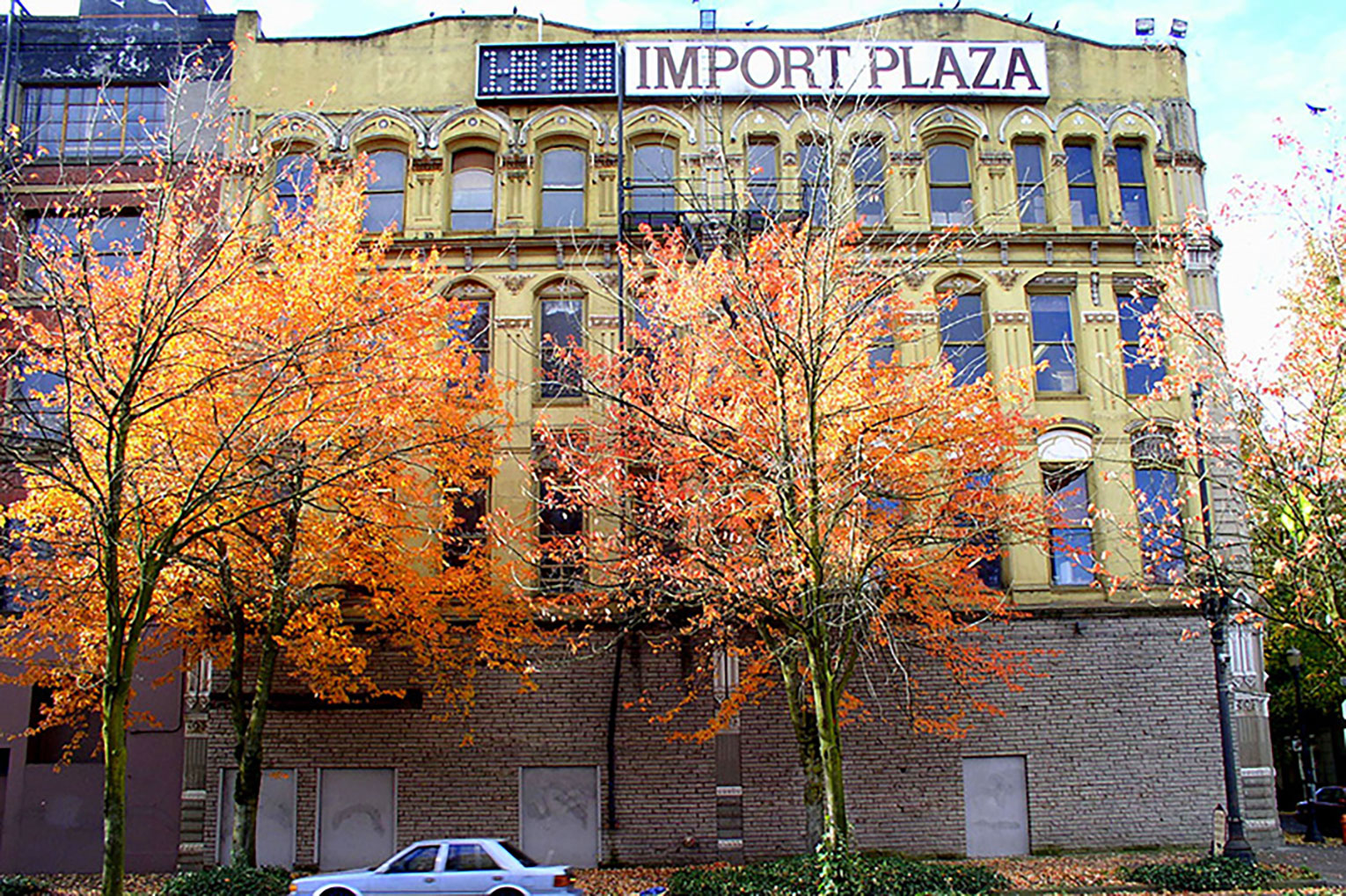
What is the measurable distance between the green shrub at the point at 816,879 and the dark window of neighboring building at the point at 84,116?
19.4 m

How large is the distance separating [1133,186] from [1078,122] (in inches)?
71.3

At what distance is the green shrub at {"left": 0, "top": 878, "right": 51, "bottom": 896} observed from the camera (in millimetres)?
16678

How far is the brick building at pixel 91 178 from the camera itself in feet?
71.3

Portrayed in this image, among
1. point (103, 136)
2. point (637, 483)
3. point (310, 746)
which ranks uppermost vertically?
point (103, 136)

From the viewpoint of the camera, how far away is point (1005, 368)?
22.9 metres

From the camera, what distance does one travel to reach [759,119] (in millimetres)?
24562

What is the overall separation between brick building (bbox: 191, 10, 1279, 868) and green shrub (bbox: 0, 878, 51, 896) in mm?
4073

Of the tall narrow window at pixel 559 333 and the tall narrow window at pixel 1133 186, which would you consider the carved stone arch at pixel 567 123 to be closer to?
the tall narrow window at pixel 559 333

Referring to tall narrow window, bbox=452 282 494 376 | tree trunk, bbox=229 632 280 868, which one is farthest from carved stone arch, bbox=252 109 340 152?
tree trunk, bbox=229 632 280 868

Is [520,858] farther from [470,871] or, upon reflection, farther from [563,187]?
[563,187]

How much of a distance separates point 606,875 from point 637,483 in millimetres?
7156

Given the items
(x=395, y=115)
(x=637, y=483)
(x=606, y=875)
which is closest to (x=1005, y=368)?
(x=637, y=483)

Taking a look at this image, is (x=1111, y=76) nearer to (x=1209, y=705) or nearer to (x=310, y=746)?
(x=1209, y=705)

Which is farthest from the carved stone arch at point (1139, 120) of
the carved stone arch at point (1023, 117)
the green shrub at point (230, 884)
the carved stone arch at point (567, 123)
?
the green shrub at point (230, 884)
